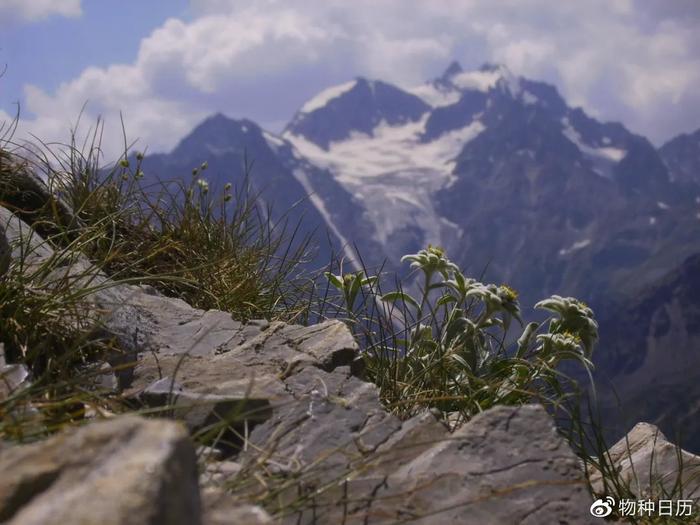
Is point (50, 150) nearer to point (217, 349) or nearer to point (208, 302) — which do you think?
point (208, 302)

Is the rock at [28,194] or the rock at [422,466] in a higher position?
the rock at [28,194]

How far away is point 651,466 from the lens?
482 centimetres

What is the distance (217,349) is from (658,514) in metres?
2.75

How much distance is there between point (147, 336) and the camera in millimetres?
5027

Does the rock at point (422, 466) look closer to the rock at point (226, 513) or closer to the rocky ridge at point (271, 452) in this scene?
the rocky ridge at point (271, 452)

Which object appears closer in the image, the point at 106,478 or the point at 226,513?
the point at 106,478

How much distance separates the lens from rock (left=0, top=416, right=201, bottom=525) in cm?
188

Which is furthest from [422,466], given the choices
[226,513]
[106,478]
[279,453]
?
[106,478]

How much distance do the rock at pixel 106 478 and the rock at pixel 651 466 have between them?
3.35 metres

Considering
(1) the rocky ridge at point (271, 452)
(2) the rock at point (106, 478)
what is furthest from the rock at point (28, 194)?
(2) the rock at point (106, 478)

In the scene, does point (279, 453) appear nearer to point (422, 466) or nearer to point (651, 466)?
point (422, 466)

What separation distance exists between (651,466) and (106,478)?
3776 millimetres

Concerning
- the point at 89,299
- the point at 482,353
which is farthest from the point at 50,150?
the point at 482,353

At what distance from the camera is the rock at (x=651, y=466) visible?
16.4 ft
